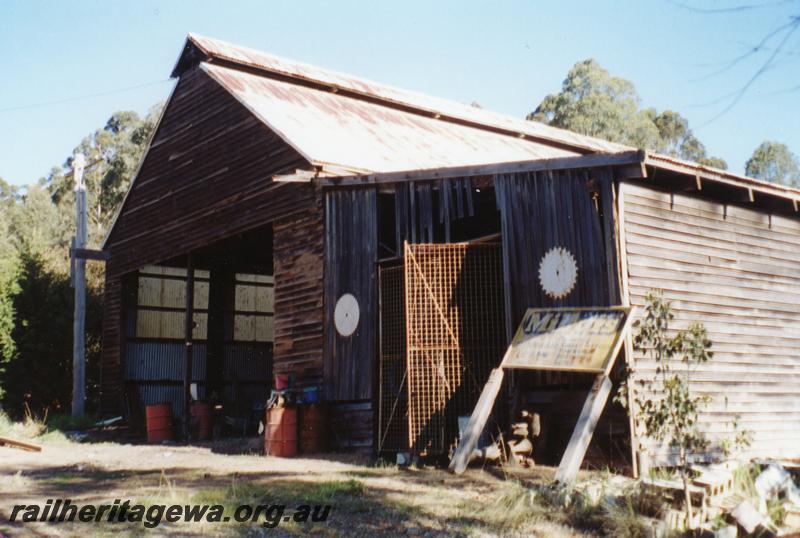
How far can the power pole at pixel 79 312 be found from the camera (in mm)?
19406

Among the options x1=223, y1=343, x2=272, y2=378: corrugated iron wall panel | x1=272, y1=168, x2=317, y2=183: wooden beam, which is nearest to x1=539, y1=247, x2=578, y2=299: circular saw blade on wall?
x1=272, y1=168, x2=317, y2=183: wooden beam

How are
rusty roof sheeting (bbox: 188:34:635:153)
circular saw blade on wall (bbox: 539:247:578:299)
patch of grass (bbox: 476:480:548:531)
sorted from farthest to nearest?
rusty roof sheeting (bbox: 188:34:635:153) → circular saw blade on wall (bbox: 539:247:578:299) → patch of grass (bbox: 476:480:548:531)

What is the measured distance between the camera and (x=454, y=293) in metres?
11.9

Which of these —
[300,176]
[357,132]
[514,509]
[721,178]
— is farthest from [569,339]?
[357,132]

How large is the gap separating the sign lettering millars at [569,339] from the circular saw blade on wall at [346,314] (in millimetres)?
Result: 3519

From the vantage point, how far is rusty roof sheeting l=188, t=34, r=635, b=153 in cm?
1928

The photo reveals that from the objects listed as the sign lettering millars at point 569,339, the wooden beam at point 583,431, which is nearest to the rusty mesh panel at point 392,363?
the sign lettering millars at point 569,339

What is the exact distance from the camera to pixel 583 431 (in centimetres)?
932

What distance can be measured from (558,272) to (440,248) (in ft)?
6.15

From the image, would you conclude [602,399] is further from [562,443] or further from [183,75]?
[183,75]

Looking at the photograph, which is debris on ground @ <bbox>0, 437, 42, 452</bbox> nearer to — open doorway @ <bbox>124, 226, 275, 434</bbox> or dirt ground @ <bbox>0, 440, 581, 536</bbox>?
dirt ground @ <bbox>0, 440, 581, 536</bbox>

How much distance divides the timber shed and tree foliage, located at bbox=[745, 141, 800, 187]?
38955mm

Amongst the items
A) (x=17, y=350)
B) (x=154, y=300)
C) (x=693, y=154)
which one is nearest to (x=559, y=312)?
(x=154, y=300)

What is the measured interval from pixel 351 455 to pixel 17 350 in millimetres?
12537
